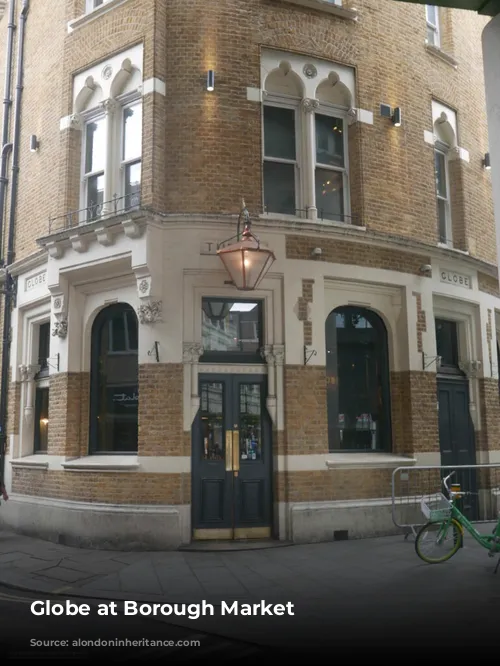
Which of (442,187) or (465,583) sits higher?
(442,187)

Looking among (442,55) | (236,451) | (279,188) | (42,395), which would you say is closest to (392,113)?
(442,55)

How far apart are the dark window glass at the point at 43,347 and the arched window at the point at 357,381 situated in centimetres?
570

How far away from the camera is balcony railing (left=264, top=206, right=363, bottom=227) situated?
37.8 feet

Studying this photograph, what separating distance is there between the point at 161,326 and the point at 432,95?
305 inches

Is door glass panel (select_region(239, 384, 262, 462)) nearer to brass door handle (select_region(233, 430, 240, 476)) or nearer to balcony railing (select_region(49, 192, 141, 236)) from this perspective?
brass door handle (select_region(233, 430, 240, 476))

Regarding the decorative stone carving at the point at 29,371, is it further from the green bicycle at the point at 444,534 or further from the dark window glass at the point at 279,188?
the green bicycle at the point at 444,534

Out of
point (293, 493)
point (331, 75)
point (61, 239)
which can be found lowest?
point (293, 493)

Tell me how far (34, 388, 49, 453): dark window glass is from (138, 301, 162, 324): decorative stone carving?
12.1ft

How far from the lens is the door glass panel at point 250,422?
10711mm

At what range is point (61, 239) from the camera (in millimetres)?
11375

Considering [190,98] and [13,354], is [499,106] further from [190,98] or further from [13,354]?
[13,354]

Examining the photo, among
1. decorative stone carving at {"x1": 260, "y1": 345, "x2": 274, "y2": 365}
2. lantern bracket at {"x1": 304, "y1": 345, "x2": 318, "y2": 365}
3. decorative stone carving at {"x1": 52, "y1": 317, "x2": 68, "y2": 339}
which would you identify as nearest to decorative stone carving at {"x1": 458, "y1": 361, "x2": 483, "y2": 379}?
lantern bracket at {"x1": 304, "y1": 345, "x2": 318, "y2": 365}

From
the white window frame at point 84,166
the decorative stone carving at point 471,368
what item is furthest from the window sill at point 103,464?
the decorative stone carving at point 471,368

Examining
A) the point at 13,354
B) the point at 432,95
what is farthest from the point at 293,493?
the point at 432,95
